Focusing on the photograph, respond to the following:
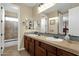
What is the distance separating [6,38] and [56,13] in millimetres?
4018

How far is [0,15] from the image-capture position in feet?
13.1

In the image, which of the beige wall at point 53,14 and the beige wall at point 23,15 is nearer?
the beige wall at point 53,14

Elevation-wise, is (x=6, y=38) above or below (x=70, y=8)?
below

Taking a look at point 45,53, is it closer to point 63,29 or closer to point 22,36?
point 63,29

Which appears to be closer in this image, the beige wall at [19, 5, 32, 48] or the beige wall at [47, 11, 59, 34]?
the beige wall at [47, 11, 59, 34]

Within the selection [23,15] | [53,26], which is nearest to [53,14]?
[53,26]

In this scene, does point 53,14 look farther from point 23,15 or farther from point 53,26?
point 23,15

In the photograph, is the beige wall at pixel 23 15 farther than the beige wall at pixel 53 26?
Yes

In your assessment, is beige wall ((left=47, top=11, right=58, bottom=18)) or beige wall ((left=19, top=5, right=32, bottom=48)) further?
beige wall ((left=19, top=5, right=32, bottom=48))

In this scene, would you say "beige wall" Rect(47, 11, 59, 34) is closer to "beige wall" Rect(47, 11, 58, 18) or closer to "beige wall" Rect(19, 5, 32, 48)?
"beige wall" Rect(47, 11, 58, 18)

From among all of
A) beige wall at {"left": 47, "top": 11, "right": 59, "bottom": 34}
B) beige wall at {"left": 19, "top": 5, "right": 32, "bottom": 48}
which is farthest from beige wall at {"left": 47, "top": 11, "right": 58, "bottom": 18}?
beige wall at {"left": 19, "top": 5, "right": 32, "bottom": 48}

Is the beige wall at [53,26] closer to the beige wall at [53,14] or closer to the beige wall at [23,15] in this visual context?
the beige wall at [53,14]

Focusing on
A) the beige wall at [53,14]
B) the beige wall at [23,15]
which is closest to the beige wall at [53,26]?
the beige wall at [53,14]

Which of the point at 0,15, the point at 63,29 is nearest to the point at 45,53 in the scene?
the point at 63,29
